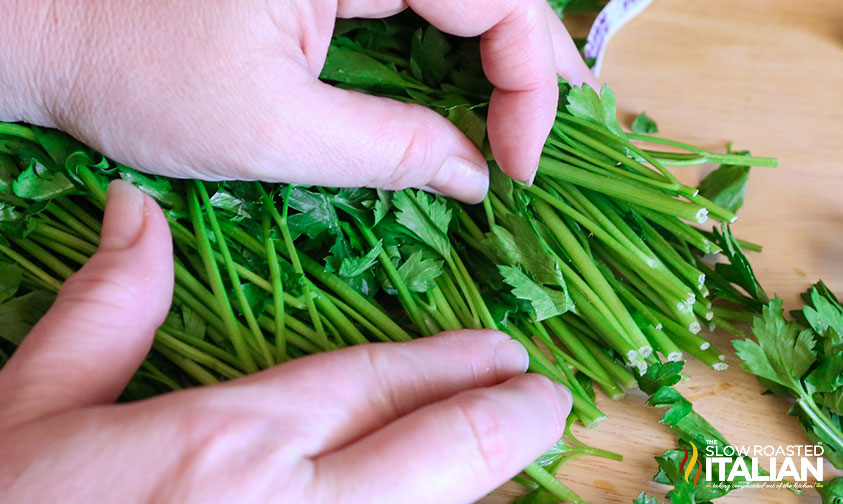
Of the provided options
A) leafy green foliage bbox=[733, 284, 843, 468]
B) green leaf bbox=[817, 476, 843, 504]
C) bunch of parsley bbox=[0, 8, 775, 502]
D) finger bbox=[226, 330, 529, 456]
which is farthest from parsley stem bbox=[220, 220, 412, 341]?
green leaf bbox=[817, 476, 843, 504]

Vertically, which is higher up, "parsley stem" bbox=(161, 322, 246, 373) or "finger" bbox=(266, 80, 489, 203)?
"finger" bbox=(266, 80, 489, 203)

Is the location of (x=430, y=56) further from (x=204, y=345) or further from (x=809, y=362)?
(x=809, y=362)

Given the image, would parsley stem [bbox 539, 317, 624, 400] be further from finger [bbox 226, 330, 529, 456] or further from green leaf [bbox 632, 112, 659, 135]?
green leaf [bbox 632, 112, 659, 135]

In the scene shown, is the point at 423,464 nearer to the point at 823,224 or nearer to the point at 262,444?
the point at 262,444

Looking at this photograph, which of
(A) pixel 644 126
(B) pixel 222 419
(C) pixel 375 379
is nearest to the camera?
(B) pixel 222 419

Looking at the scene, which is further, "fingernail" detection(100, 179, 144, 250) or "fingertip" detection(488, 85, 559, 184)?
"fingertip" detection(488, 85, 559, 184)

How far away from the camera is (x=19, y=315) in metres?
0.81

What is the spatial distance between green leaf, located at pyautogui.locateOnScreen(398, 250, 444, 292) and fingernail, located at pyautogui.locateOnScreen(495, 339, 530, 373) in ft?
0.47

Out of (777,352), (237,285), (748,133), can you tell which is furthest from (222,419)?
(748,133)

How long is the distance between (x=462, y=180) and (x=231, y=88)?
0.33 m

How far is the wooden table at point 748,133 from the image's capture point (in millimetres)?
944

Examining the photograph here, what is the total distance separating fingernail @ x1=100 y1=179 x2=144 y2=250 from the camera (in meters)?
0.70

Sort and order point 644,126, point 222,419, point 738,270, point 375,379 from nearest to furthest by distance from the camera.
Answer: point 222,419 → point 375,379 → point 738,270 → point 644,126

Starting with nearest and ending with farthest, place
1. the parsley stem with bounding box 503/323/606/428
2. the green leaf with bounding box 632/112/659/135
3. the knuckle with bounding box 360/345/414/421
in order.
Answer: the knuckle with bounding box 360/345/414/421 → the parsley stem with bounding box 503/323/606/428 → the green leaf with bounding box 632/112/659/135
